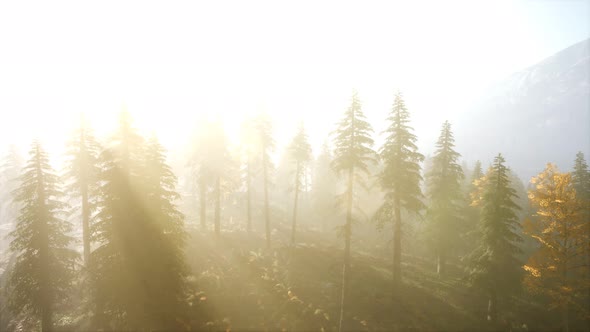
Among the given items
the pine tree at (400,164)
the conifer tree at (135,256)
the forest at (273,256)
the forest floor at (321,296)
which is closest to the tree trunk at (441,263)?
the forest at (273,256)

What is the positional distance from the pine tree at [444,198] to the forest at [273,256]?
126mm

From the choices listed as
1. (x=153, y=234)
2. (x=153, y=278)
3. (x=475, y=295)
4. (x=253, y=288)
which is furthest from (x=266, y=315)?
(x=475, y=295)

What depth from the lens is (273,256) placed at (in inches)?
1064

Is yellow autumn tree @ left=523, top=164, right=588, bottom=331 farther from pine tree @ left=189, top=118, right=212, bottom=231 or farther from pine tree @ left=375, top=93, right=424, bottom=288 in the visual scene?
pine tree @ left=189, top=118, right=212, bottom=231

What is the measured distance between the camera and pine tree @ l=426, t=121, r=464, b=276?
25.8 m

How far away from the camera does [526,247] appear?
34219mm

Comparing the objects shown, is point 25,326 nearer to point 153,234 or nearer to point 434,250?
point 153,234

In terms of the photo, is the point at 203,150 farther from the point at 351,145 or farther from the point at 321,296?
the point at 321,296

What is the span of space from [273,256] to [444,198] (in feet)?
56.1

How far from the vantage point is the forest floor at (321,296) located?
18.3m

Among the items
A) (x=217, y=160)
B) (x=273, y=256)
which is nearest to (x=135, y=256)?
(x=273, y=256)

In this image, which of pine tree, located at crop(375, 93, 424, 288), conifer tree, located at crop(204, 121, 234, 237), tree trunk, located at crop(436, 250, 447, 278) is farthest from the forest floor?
pine tree, located at crop(375, 93, 424, 288)

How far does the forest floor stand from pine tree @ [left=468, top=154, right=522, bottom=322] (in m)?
2.30

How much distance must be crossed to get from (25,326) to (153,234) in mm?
13557
